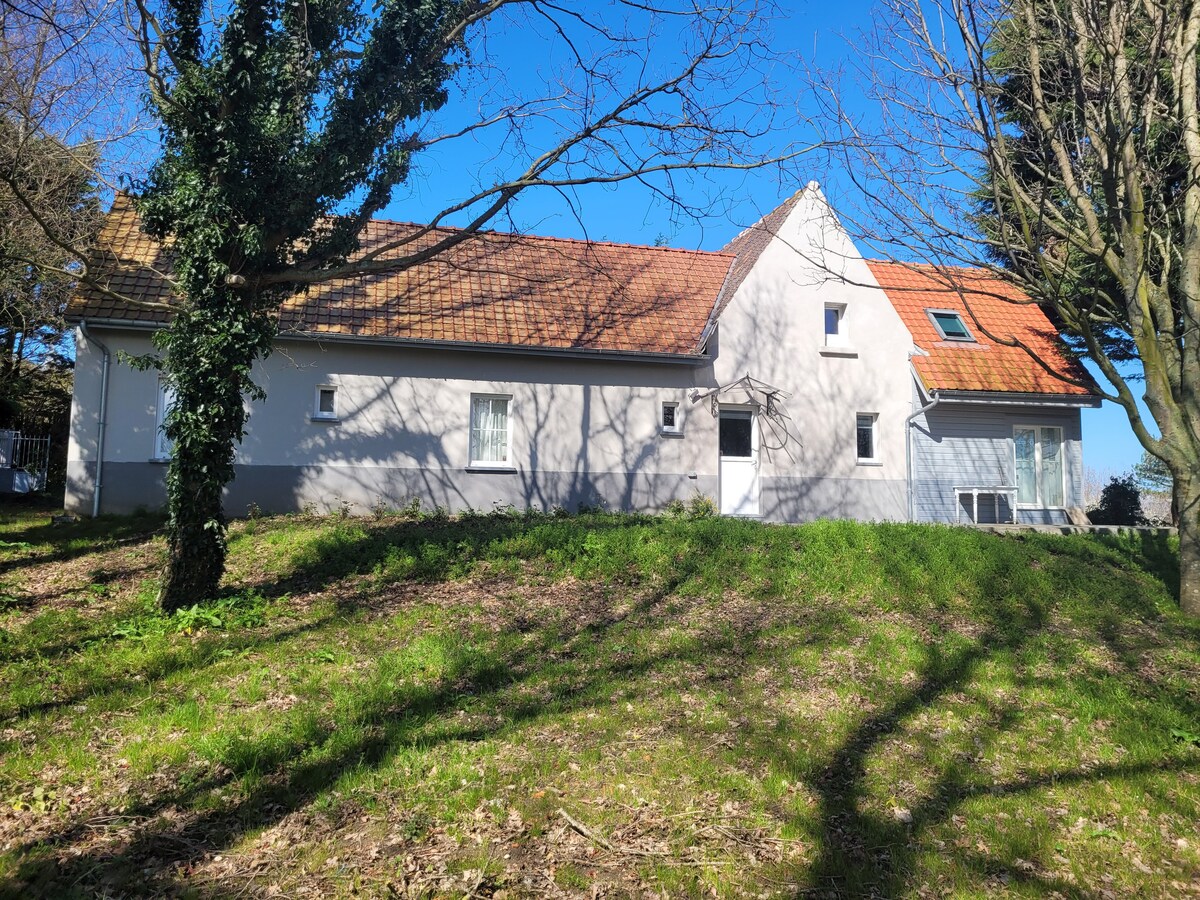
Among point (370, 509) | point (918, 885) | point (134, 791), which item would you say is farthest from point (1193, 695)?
point (370, 509)

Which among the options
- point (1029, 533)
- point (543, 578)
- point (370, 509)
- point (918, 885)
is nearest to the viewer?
point (918, 885)

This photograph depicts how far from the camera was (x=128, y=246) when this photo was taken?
14.5 m

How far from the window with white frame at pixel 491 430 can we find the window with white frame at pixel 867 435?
7.14 m

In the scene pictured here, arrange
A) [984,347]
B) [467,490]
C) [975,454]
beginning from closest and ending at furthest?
[467,490] < [975,454] < [984,347]

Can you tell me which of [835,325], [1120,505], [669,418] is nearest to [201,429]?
[669,418]

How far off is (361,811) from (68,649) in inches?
152

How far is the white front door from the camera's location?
15984mm

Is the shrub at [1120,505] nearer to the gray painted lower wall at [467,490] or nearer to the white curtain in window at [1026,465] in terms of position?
the white curtain in window at [1026,465]

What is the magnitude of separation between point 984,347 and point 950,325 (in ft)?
3.15

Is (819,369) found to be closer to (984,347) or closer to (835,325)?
(835,325)

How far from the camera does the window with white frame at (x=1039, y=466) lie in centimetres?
1706

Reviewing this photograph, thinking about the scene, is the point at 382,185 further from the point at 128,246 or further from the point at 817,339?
the point at 817,339

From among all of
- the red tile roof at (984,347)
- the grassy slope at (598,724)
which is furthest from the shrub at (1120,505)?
the grassy slope at (598,724)

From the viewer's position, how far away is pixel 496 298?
51.6 feet
